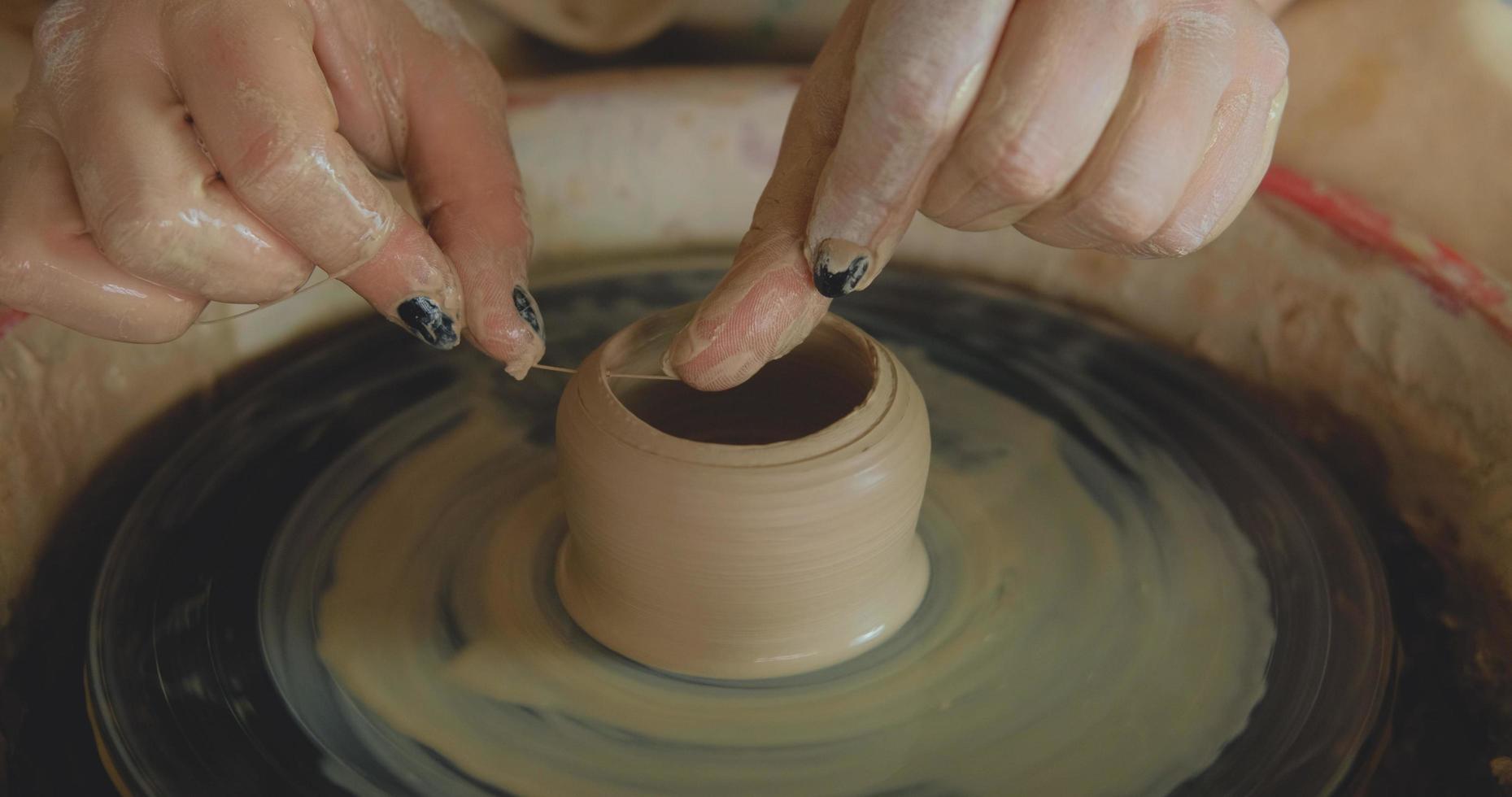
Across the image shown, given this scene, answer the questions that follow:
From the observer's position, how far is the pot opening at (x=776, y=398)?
101 cm

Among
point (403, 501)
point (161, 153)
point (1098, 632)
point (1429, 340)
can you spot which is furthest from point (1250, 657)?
point (161, 153)

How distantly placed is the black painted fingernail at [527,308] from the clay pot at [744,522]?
5 centimetres

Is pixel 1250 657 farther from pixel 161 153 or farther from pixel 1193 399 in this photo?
pixel 161 153

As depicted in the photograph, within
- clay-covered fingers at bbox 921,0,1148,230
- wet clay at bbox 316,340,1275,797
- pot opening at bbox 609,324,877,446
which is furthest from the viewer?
pot opening at bbox 609,324,877,446

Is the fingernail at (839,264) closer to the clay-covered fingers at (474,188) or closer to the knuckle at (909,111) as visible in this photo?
the knuckle at (909,111)

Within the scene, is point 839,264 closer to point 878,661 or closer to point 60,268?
point 878,661

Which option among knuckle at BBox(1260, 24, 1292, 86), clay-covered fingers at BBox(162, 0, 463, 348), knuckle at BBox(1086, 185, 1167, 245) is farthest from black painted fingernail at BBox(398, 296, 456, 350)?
knuckle at BBox(1260, 24, 1292, 86)

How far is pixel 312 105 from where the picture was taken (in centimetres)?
86

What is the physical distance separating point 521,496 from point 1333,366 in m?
0.88

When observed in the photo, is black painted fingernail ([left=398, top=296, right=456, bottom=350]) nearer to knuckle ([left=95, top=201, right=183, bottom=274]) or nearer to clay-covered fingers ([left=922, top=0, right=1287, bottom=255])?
knuckle ([left=95, top=201, right=183, bottom=274])

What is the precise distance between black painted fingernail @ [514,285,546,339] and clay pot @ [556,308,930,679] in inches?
2.1

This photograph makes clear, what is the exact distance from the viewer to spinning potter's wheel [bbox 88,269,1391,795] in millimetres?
898

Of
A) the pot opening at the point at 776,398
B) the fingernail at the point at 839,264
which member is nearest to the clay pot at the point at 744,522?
the pot opening at the point at 776,398

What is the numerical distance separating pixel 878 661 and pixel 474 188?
1.80 feet
